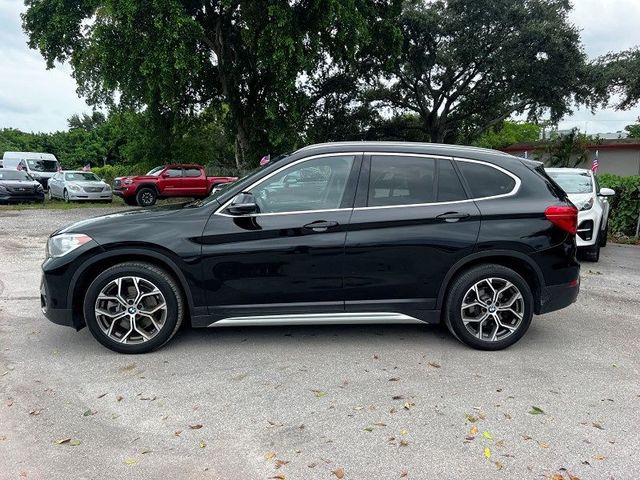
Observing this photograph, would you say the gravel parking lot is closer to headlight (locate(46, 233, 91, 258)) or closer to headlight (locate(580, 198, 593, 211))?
headlight (locate(46, 233, 91, 258))

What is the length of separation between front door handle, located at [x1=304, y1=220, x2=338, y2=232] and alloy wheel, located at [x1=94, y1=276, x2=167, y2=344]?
137cm

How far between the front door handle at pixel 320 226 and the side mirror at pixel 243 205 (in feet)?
1.56

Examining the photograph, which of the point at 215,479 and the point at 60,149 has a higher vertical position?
the point at 60,149

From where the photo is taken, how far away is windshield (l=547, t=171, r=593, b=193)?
9195 millimetres

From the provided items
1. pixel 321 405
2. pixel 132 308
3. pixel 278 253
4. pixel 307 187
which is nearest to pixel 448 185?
pixel 307 187

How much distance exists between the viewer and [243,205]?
13.7 feet

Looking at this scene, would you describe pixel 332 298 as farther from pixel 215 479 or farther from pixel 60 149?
pixel 60 149

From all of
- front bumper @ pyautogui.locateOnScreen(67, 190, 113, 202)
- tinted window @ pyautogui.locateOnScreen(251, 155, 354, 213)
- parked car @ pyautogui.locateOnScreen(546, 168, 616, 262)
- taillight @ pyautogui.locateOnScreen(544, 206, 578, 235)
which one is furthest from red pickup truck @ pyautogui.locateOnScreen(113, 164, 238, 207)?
taillight @ pyautogui.locateOnScreen(544, 206, 578, 235)

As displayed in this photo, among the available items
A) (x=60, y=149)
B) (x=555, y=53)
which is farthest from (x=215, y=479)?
(x=60, y=149)

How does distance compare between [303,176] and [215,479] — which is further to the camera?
[303,176]

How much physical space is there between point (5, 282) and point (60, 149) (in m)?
63.3

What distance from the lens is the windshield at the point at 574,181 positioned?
920cm

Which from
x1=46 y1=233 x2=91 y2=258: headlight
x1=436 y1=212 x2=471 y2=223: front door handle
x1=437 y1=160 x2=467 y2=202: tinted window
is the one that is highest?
x1=437 y1=160 x2=467 y2=202: tinted window

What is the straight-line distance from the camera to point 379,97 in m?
28.6
